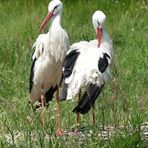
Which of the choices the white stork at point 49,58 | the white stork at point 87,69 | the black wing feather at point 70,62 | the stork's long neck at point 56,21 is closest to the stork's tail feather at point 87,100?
the white stork at point 87,69

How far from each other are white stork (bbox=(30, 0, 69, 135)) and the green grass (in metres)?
0.18

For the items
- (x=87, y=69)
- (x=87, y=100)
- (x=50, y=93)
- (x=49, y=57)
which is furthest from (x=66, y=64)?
(x=87, y=100)

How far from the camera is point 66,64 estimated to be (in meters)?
7.20

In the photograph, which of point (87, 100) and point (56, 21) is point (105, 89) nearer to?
point (87, 100)

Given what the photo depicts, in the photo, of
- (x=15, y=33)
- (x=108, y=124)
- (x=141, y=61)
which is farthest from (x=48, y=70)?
(x=15, y=33)

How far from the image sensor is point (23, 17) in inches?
528

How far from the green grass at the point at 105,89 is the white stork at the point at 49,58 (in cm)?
18

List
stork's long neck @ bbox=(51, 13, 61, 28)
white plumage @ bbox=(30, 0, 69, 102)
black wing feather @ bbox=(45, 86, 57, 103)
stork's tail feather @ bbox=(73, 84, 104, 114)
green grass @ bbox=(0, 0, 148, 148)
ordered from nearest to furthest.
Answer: green grass @ bbox=(0, 0, 148, 148) → stork's tail feather @ bbox=(73, 84, 104, 114) → white plumage @ bbox=(30, 0, 69, 102) → stork's long neck @ bbox=(51, 13, 61, 28) → black wing feather @ bbox=(45, 86, 57, 103)

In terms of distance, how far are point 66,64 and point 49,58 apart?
17cm

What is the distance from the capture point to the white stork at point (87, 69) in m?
6.58

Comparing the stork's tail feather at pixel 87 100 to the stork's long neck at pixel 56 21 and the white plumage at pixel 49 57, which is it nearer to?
the white plumage at pixel 49 57

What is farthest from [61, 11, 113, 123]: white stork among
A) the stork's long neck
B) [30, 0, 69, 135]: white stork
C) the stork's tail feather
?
the stork's long neck

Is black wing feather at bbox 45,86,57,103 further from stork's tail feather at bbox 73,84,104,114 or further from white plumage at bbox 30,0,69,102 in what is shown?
stork's tail feather at bbox 73,84,104,114

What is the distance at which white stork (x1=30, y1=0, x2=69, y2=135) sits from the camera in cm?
703
